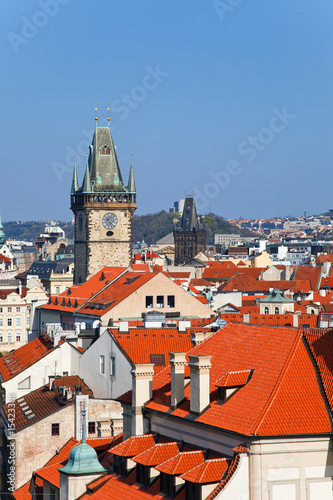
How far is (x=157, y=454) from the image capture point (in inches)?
1014

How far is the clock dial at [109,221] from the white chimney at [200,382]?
239 ft

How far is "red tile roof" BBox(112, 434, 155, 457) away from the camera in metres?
27.0

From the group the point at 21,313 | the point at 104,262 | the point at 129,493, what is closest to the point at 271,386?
the point at 129,493

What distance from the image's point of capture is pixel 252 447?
73.8 feet

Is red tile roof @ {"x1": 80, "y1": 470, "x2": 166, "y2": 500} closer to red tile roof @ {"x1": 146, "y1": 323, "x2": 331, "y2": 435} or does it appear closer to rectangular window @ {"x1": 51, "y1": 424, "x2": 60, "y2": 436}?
red tile roof @ {"x1": 146, "y1": 323, "x2": 331, "y2": 435}

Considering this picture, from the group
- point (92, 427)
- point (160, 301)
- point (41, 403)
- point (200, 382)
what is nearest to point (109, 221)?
point (160, 301)

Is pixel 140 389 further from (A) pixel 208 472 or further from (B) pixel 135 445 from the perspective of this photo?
(A) pixel 208 472

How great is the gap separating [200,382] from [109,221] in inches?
2884

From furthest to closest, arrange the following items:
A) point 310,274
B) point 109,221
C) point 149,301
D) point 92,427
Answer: point 310,274 < point 109,221 < point 149,301 < point 92,427

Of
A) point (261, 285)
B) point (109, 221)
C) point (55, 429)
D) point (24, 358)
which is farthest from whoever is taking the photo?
point (261, 285)

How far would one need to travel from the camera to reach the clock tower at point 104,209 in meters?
97.2

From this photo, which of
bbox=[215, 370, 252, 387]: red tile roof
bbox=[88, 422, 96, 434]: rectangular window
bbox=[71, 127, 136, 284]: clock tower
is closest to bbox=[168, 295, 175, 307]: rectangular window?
bbox=[71, 127, 136, 284]: clock tower

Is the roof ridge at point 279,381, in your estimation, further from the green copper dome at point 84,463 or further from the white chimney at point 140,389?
the green copper dome at point 84,463

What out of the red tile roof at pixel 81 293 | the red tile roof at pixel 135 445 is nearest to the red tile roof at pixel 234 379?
the red tile roof at pixel 135 445
